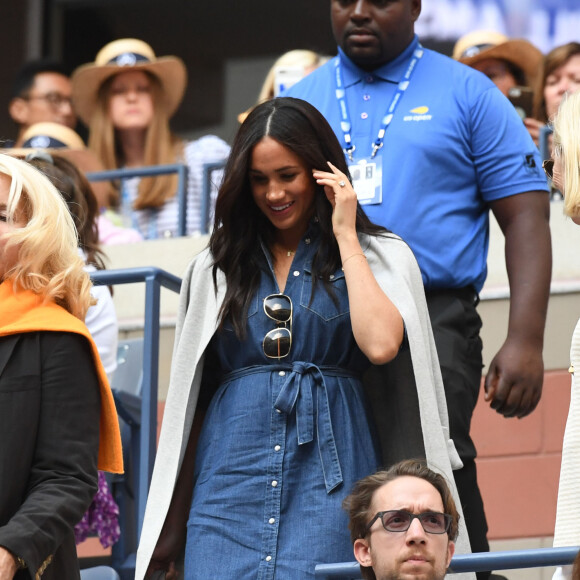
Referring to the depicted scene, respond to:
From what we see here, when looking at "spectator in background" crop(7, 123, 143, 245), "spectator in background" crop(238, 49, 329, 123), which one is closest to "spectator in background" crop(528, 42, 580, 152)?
"spectator in background" crop(238, 49, 329, 123)

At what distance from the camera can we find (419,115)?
3918mm

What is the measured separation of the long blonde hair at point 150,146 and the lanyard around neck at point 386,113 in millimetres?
3667

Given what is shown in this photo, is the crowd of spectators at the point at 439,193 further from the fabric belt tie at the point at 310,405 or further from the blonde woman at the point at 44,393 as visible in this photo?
the blonde woman at the point at 44,393

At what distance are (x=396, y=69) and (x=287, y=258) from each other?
0.85 m

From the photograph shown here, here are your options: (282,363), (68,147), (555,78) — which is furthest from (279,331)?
(68,147)

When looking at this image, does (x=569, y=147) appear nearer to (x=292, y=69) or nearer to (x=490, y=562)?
(x=490, y=562)

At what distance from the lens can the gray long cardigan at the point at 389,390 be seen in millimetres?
3287

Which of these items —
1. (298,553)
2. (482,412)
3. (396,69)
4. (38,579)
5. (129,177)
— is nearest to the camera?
(38,579)

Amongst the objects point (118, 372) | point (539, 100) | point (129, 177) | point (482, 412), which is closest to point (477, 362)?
point (118, 372)

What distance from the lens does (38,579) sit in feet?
8.32

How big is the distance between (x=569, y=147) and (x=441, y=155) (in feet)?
2.15

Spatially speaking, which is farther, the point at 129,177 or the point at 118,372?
the point at 129,177

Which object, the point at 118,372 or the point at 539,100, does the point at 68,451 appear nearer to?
the point at 118,372

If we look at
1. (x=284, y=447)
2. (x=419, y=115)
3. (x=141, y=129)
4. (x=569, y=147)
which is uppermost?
(x=141, y=129)
